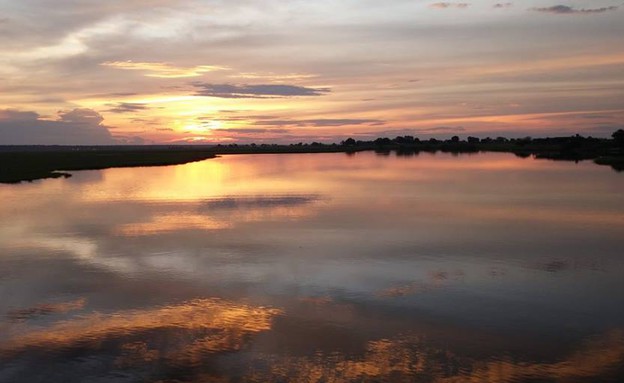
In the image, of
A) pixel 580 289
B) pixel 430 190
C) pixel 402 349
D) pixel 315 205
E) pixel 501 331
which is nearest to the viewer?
pixel 402 349

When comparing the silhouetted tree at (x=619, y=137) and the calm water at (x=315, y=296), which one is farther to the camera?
the silhouetted tree at (x=619, y=137)

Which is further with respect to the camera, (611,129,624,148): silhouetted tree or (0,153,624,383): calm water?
(611,129,624,148): silhouetted tree

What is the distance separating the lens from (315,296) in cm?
1543

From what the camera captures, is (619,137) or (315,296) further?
(619,137)

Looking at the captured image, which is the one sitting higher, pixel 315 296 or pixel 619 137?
pixel 619 137

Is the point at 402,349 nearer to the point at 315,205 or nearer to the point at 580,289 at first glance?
the point at 580,289

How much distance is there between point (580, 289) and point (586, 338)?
418 cm

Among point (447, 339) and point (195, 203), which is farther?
point (195, 203)

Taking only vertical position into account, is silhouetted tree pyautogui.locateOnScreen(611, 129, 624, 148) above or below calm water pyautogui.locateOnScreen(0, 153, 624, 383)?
above

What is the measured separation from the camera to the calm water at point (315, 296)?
36.2 ft

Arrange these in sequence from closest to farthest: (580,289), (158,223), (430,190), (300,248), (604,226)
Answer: (580,289) → (300,248) → (604,226) → (158,223) → (430,190)

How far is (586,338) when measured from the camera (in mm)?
12242

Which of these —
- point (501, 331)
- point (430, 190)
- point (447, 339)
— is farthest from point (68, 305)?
point (430, 190)

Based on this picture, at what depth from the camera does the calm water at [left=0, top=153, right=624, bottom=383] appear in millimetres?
11047
